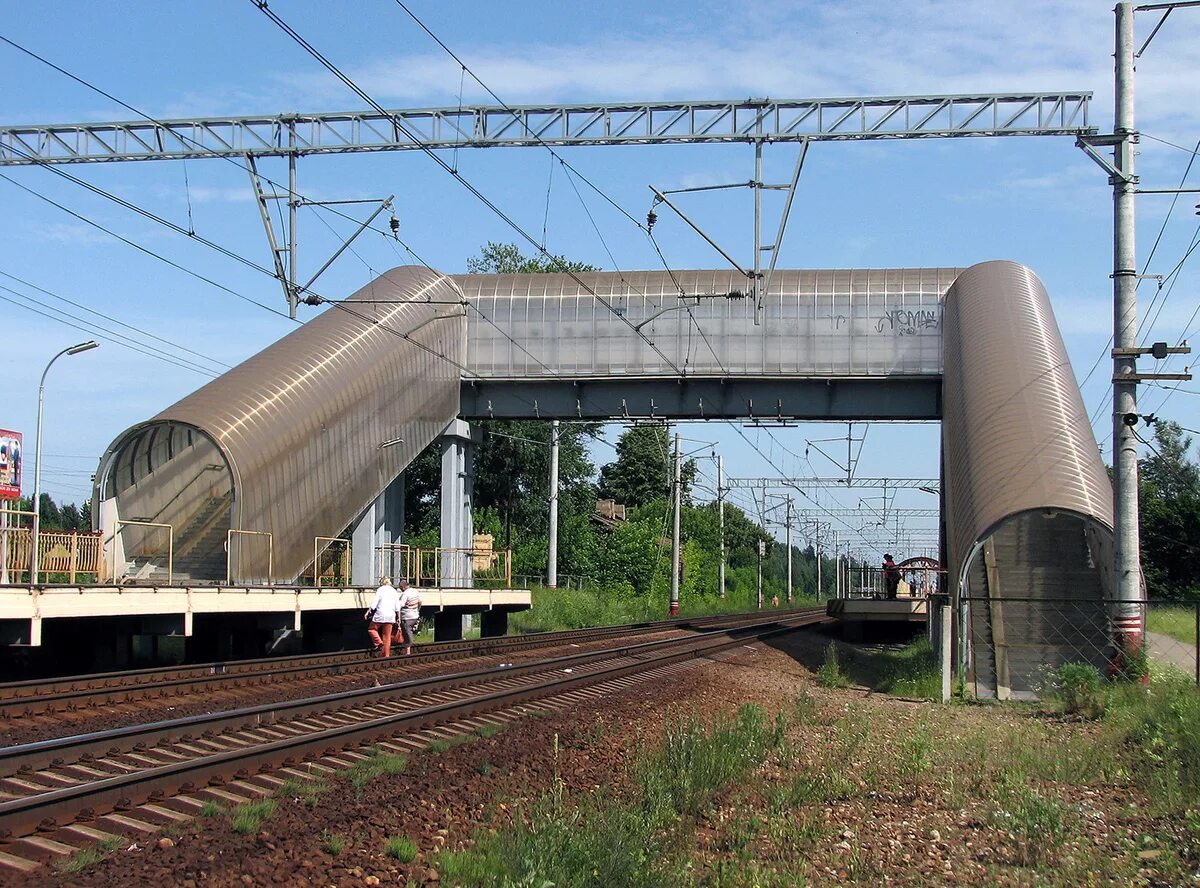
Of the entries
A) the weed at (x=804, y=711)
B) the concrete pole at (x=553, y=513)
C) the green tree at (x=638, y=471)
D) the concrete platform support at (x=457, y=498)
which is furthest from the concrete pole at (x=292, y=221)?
the green tree at (x=638, y=471)

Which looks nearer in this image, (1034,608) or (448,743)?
(448,743)

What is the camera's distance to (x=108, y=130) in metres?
23.0

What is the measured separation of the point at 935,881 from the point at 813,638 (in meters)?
30.6

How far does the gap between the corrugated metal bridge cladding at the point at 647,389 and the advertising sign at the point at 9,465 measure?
2.14 m

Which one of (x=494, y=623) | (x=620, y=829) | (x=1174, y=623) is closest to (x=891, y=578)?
(x=1174, y=623)

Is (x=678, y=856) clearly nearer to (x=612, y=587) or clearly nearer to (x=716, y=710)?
(x=716, y=710)

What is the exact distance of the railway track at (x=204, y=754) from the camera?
7781mm

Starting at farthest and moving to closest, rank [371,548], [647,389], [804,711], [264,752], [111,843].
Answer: [647,389]
[371,548]
[804,711]
[264,752]
[111,843]

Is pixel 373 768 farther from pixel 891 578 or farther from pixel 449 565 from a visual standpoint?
pixel 891 578

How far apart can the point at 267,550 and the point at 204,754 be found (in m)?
16.2

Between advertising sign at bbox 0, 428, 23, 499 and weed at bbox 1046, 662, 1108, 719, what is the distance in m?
17.7

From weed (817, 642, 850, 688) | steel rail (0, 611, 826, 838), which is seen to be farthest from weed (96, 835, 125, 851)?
weed (817, 642, 850, 688)

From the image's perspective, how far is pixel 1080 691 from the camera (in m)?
17.9

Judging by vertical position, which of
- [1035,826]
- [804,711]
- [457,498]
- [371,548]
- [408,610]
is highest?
[457,498]
